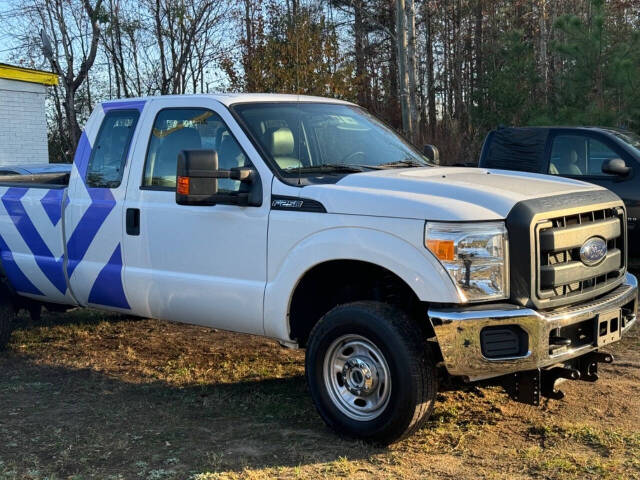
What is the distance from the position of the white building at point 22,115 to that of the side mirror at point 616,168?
12.1 meters

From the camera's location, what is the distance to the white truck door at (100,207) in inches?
210

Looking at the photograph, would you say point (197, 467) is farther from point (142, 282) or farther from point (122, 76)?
point (122, 76)

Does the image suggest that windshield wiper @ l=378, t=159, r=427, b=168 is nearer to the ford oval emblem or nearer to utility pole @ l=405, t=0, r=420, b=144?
the ford oval emblem

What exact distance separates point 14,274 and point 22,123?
11.6 meters

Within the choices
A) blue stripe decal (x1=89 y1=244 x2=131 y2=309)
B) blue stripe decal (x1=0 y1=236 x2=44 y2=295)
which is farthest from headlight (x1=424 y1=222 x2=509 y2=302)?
blue stripe decal (x1=0 y1=236 x2=44 y2=295)

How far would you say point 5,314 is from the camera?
6.46m

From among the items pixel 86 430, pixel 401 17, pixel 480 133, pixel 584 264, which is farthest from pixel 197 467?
pixel 480 133

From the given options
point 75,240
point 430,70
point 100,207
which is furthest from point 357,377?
point 430,70

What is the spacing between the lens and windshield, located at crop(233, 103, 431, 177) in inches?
187

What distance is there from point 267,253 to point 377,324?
88 centimetres

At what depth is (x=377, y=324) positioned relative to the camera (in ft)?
13.2

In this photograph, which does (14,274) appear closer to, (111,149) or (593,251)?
(111,149)

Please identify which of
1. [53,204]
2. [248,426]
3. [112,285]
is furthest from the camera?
[53,204]

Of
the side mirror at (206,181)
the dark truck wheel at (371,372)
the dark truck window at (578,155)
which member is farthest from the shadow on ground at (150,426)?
the dark truck window at (578,155)
